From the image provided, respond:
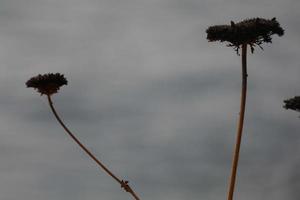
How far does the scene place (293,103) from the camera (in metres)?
35.0

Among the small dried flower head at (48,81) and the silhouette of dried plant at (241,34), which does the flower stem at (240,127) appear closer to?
the silhouette of dried plant at (241,34)

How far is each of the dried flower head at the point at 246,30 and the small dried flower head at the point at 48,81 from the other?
7.93 m

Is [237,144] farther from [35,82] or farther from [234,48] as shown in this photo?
[35,82]

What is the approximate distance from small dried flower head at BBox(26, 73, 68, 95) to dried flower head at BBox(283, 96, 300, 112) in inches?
433

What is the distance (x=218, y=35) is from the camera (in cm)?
3472

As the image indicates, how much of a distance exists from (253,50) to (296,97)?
3013 mm

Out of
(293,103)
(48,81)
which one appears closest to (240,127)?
(293,103)

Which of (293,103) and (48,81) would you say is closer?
(293,103)

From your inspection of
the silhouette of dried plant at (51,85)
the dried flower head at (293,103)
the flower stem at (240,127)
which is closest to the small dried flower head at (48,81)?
the silhouette of dried plant at (51,85)

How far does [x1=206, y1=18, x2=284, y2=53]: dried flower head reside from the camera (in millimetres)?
34375

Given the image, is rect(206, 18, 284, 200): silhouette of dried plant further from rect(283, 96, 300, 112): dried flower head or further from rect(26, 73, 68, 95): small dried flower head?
rect(26, 73, 68, 95): small dried flower head

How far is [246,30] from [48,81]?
10280mm

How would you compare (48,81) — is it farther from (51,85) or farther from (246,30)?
(246,30)

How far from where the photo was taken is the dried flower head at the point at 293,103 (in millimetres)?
34875
